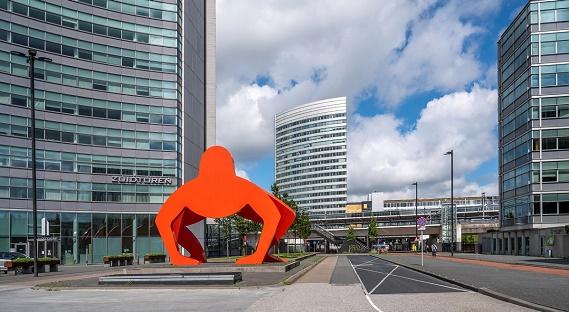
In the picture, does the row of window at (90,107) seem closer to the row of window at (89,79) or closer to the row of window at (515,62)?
the row of window at (89,79)

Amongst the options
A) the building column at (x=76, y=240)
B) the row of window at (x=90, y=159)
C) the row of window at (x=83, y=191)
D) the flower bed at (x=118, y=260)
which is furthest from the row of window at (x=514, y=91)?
the building column at (x=76, y=240)

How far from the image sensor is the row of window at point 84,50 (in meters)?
55.3

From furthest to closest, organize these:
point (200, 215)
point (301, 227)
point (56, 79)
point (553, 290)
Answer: point (301, 227) → point (56, 79) → point (200, 215) → point (553, 290)

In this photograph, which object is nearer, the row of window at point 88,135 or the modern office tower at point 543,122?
the row of window at point 88,135

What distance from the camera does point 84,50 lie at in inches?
2398

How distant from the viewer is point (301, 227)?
79.9 metres

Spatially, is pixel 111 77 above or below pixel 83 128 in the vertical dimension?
above

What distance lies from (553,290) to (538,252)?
43.9 m

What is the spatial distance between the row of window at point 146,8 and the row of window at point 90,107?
10.3 metres

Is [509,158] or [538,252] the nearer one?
[538,252]

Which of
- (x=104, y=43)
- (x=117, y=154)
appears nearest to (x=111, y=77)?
(x=104, y=43)

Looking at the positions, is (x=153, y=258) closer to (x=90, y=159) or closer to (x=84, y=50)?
(x=90, y=159)

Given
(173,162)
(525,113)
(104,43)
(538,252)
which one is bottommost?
(538,252)

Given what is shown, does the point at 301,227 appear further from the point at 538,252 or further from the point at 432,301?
the point at 432,301
